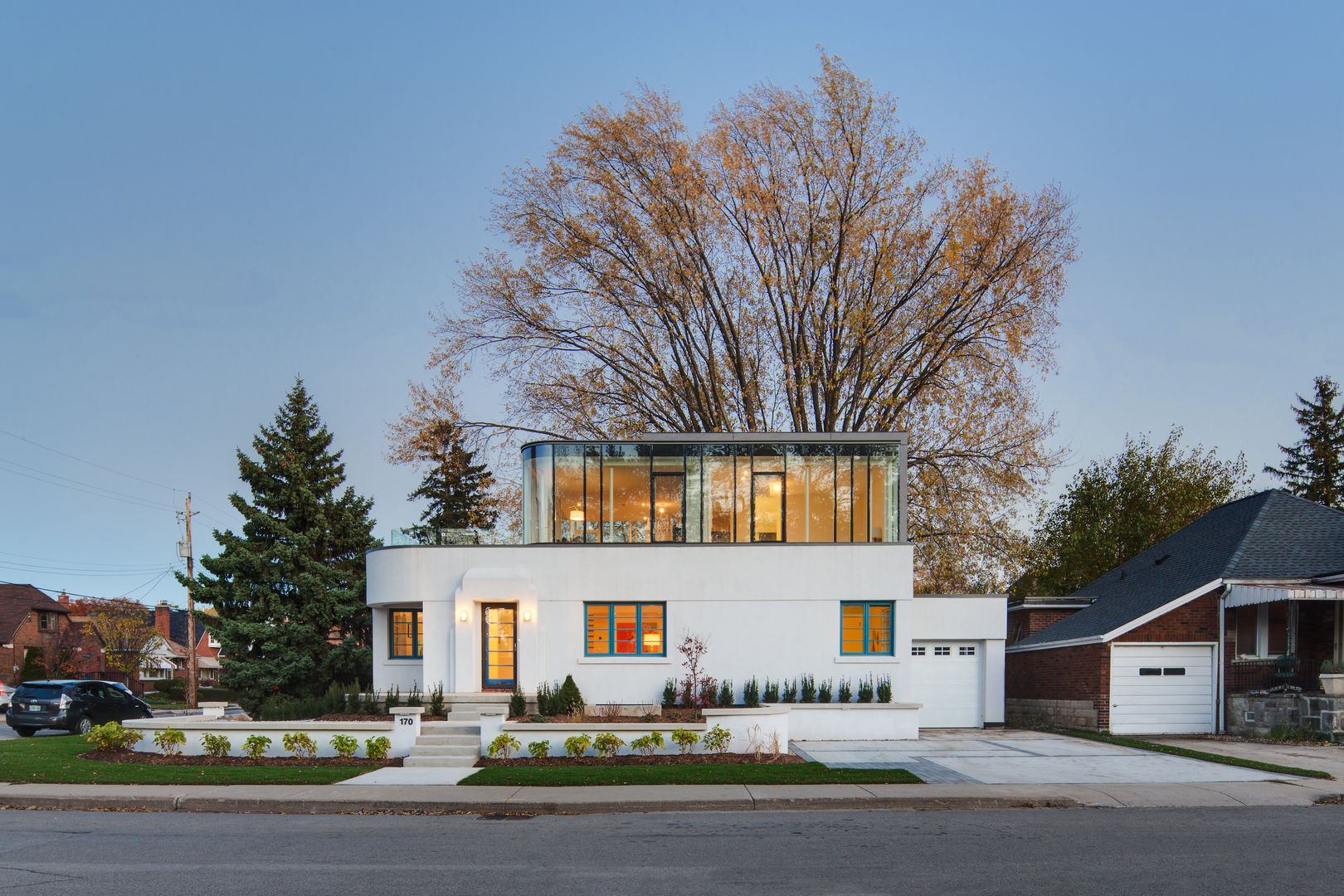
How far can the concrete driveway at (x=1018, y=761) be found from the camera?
1564 centimetres

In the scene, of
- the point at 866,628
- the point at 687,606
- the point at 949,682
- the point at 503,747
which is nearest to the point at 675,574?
the point at 687,606

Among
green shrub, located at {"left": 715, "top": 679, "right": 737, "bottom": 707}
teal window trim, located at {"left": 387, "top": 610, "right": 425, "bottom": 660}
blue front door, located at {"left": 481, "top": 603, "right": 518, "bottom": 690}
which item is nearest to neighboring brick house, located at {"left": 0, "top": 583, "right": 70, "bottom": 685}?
teal window trim, located at {"left": 387, "top": 610, "right": 425, "bottom": 660}

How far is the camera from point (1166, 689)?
74.2 feet

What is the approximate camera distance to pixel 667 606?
2300 cm

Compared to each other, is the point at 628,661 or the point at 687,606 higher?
the point at 687,606

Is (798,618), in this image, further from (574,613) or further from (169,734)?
(169,734)

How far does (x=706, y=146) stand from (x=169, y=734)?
21.0 meters

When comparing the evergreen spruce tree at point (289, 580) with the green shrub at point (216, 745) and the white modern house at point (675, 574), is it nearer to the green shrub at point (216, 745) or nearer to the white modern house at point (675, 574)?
the white modern house at point (675, 574)

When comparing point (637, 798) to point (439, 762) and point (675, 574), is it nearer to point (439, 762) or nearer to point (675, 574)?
point (439, 762)

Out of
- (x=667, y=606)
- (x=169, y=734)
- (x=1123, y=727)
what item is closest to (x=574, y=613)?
(x=667, y=606)

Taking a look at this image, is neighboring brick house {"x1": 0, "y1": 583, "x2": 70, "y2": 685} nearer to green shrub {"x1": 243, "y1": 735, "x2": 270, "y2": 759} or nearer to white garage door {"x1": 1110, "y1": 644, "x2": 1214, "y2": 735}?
green shrub {"x1": 243, "y1": 735, "x2": 270, "y2": 759}

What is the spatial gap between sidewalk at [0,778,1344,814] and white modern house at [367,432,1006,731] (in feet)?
26.6

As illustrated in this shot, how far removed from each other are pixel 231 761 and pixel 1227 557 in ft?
71.1

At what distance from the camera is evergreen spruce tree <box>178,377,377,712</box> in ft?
93.1
